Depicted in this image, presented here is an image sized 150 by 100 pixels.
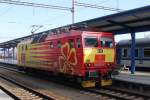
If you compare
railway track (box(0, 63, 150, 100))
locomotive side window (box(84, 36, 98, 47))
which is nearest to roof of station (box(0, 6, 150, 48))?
locomotive side window (box(84, 36, 98, 47))

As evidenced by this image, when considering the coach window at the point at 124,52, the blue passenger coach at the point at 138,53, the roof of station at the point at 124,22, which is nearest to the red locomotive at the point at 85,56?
the roof of station at the point at 124,22

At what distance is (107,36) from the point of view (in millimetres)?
19219

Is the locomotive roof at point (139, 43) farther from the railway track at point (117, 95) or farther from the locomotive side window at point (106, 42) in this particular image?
the railway track at point (117, 95)

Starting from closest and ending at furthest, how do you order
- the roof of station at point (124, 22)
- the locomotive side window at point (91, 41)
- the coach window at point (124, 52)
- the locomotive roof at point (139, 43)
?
the locomotive side window at point (91, 41) → the roof of station at point (124, 22) → the locomotive roof at point (139, 43) → the coach window at point (124, 52)

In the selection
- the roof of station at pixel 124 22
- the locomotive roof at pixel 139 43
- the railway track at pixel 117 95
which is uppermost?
the roof of station at pixel 124 22

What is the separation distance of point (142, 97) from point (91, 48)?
4.31m

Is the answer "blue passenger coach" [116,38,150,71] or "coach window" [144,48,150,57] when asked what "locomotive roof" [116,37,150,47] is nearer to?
"blue passenger coach" [116,38,150,71]

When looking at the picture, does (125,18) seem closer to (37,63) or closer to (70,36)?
(70,36)

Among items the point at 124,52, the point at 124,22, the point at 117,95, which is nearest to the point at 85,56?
the point at 117,95

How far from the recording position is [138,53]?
106 ft

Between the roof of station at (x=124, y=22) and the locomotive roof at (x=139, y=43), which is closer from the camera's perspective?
the roof of station at (x=124, y=22)

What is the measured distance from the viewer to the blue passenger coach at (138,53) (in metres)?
31.2

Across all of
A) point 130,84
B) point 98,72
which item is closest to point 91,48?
point 98,72

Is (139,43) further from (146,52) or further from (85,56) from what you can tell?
(85,56)
